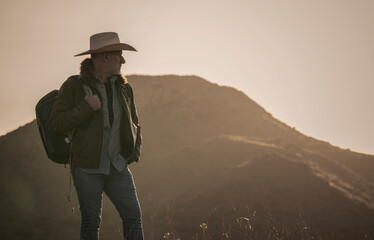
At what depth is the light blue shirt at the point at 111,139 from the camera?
3.47m

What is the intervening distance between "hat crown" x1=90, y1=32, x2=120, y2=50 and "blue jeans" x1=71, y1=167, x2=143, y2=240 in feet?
4.11

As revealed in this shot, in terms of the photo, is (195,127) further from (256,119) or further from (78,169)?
(78,169)

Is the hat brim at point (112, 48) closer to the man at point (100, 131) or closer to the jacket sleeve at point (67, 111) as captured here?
the man at point (100, 131)

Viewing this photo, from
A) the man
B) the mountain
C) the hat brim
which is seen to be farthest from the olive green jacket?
the mountain

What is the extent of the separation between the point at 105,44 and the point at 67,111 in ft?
2.62

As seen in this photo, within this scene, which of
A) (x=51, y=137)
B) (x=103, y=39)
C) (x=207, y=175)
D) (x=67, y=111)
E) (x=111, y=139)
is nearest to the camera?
(x=67, y=111)

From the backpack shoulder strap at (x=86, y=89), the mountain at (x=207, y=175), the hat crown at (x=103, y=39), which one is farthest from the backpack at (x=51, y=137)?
the mountain at (x=207, y=175)

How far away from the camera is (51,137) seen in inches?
135

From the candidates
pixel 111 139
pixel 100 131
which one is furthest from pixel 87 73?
pixel 111 139

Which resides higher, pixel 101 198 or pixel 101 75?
pixel 101 75

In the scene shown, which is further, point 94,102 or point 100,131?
point 100,131

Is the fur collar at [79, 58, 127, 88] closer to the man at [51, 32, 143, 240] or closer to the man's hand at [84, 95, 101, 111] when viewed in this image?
the man at [51, 32, 143, 240]

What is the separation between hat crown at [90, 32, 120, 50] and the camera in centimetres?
362

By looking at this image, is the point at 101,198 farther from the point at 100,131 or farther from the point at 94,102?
the point at 94,102
